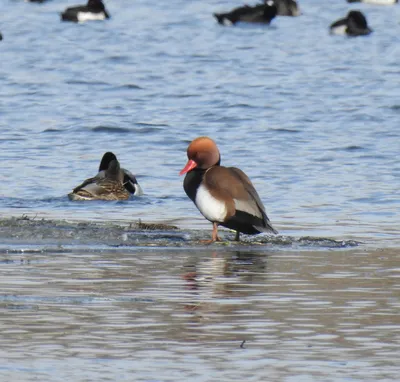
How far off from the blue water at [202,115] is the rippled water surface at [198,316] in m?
2.39

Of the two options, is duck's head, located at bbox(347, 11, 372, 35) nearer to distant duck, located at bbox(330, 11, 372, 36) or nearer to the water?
distant duck, located at bbox(330, 11, 372, 36)

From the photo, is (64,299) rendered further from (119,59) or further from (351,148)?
(119,59)

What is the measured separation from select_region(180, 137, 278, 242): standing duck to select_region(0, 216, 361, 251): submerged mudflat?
0.15 meters

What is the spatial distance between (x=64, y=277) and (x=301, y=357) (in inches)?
107

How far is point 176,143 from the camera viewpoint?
20.2 metres

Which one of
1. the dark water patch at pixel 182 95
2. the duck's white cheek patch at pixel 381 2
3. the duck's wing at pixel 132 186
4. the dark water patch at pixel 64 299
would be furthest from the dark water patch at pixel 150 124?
the duck's white cheek patch at pixel 381 2

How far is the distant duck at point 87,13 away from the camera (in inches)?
1759

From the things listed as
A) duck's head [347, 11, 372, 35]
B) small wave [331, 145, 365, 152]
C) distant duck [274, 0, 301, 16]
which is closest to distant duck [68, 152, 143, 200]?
small wave [331, 145, 365, 152]

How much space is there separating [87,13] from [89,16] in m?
0.13

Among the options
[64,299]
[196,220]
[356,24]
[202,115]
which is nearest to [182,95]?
[202,115]

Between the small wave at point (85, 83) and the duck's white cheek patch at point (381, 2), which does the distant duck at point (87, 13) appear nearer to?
the duck's white cheek patch at point (381, 2)

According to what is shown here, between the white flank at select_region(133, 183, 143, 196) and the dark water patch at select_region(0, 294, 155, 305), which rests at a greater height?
the dark water patch at select_region(0, 294, 155, 305)

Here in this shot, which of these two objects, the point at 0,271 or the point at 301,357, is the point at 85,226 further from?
the point at 301,357

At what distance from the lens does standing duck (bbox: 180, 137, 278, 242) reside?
11250mm
